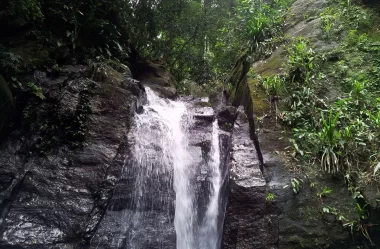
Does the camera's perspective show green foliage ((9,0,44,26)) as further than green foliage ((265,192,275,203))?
Yes

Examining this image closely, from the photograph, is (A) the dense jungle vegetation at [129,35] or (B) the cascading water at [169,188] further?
(A) the dense jungle vegetation at [129,35]

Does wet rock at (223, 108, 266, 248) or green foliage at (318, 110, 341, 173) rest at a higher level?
green foliage at (318, 110, 341, 173)

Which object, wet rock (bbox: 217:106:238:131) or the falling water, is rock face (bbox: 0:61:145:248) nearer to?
the falling water

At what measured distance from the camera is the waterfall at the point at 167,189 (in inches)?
215

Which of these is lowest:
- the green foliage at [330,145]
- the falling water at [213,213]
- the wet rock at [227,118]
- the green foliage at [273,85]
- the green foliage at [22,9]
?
the falling water at [213,213]

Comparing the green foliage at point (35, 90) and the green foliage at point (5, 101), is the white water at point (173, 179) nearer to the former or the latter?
the green foliage at point (35, 90)

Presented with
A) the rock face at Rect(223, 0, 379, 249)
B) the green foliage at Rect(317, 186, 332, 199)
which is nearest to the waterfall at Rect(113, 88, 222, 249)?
the rock face at Rect(223, 0, 379, 249)

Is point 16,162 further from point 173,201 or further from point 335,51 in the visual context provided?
point 335,51

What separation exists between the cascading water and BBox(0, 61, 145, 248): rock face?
0.35 meters

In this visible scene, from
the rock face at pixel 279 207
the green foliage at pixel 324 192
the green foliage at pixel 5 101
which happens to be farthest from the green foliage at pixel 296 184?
the green foliage at pixel 5 101

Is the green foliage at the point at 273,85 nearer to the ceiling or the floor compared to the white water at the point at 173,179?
nearer to the ceiling

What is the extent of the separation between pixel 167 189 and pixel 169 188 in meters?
0.05

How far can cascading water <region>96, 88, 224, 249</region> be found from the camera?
5.41 meters

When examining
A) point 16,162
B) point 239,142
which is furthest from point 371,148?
point 16,162
